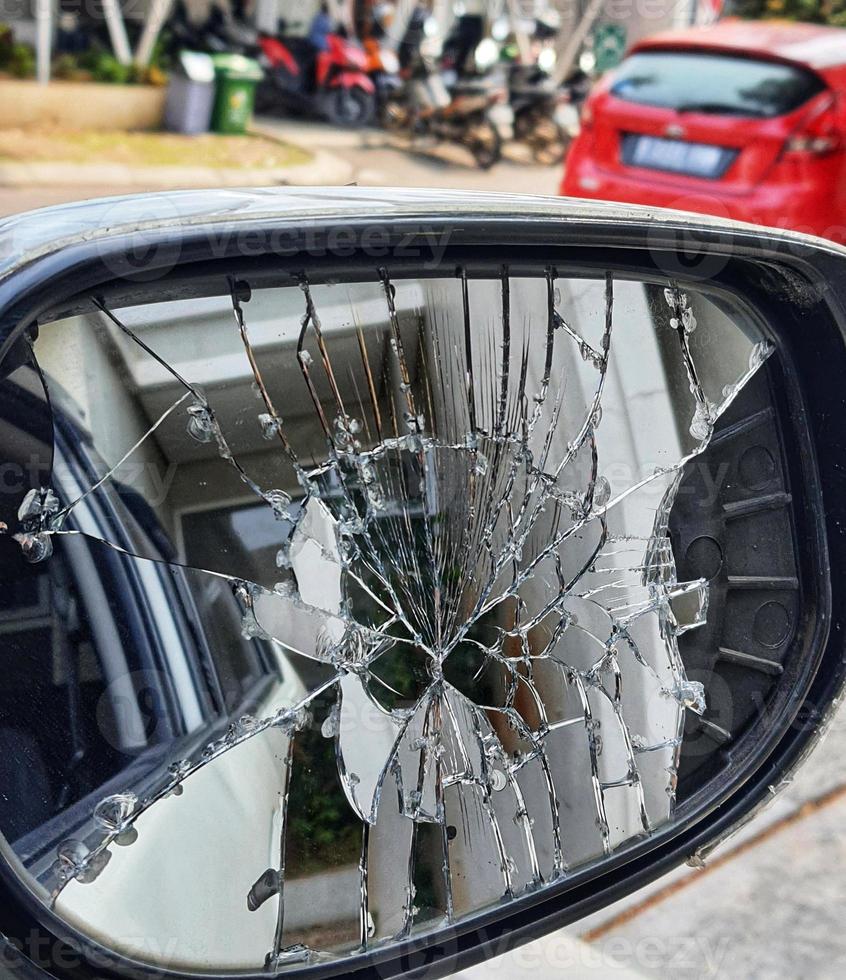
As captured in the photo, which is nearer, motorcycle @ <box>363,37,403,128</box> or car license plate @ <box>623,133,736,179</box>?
car license plate @ <box>623,133,736,179</box>

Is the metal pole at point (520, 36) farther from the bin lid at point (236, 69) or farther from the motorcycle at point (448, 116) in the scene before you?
the bin lid at point (236, 69)

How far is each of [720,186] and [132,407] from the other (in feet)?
18.5

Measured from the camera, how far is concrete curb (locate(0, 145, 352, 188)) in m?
8.93

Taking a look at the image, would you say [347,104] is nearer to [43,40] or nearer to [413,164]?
[413,164]

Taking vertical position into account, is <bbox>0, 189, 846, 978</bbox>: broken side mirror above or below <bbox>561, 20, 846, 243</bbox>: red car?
below

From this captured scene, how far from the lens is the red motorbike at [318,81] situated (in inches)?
511

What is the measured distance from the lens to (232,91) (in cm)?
1165

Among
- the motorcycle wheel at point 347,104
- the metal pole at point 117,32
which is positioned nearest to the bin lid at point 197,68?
the metal pole at point 117,32

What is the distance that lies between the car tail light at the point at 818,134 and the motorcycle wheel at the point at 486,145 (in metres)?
6.53

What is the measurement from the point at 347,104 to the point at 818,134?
826 cm

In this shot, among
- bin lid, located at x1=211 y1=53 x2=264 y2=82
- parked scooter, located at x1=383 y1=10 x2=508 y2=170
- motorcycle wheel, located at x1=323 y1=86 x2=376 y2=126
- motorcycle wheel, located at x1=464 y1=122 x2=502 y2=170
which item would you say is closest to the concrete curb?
bin lid, located at x1=211 y1=53 x2=264 y2=82

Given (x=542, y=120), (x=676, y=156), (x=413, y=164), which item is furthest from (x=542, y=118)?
(x=676, y=156)

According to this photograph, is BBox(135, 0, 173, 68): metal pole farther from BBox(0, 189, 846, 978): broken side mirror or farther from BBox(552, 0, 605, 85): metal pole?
BBox(0, 189, 846, 978): broken side mirror

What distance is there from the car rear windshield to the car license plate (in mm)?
211
